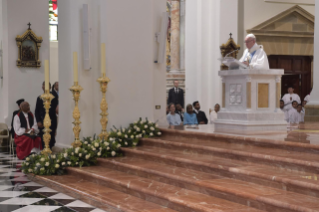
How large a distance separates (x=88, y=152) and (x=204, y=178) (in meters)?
2.48

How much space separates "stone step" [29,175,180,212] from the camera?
16.6 ft

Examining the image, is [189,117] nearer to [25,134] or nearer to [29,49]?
[25,134]

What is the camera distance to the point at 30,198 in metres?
5.87

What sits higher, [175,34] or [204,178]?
[175,34]

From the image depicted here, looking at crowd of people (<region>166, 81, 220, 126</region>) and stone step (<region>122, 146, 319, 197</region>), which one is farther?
crowd of people (<region>166, 81, 220, 126</region>)

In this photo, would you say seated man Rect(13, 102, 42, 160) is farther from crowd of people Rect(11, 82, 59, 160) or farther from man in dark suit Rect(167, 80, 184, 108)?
man in dark suit Rect(167, 80, 184, 108)

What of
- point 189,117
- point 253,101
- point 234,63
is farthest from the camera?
point 189,117

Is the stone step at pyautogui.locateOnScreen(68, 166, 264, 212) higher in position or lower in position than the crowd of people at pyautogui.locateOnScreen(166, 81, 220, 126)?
lower

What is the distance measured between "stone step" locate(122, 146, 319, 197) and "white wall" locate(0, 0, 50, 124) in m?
5.07

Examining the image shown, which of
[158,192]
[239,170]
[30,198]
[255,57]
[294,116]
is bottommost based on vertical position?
[30,198]

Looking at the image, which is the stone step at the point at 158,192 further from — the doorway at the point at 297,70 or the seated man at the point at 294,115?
the doorway at the point at 297,70

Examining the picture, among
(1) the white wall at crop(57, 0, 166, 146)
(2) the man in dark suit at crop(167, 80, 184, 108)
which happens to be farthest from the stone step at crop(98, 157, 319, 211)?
(2) the man in dark suit at crop(167, 80, 184, 108)

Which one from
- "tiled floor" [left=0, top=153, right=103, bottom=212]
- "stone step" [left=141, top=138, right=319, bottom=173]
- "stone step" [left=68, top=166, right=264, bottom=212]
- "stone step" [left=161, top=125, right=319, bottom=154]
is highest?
"stone step" [left=161, top=125, right=319, bottom=154]

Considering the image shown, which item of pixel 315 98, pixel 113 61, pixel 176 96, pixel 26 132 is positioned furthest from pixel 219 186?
pixel 176 96
